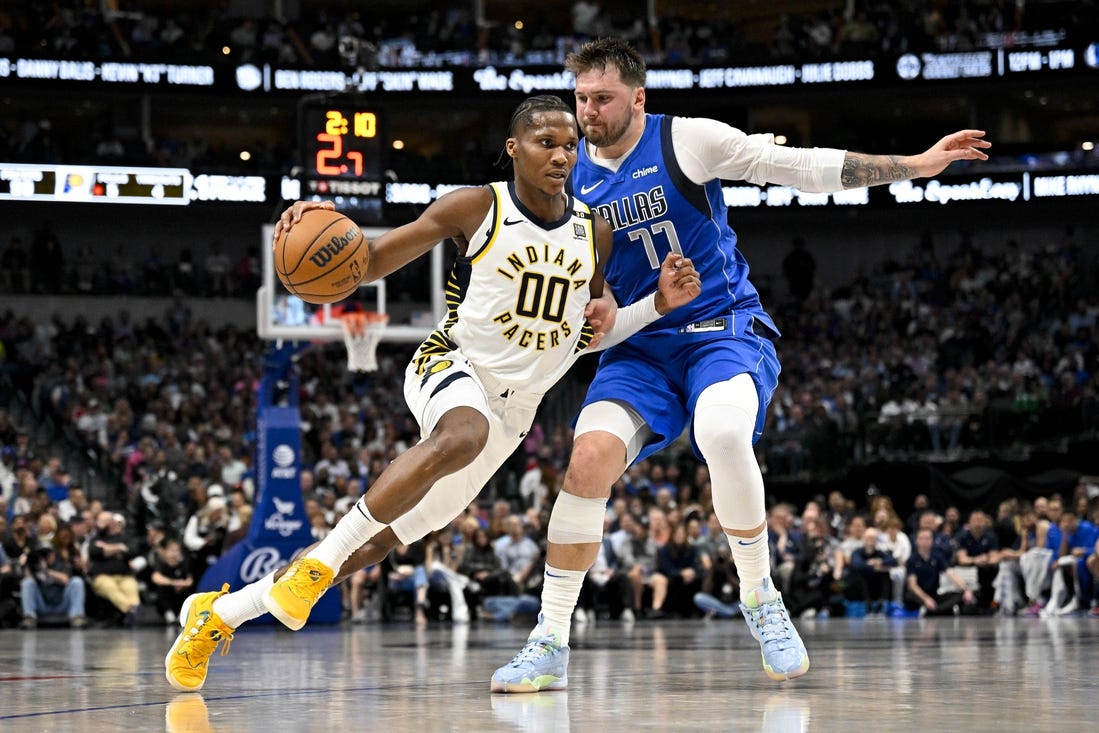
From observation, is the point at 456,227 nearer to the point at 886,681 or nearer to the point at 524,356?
the point at 524,356

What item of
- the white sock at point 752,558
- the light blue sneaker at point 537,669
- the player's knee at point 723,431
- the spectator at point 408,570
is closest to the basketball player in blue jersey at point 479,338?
the player's knee at point 723,431

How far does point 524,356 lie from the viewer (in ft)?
18.2

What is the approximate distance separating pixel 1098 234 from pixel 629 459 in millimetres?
28378

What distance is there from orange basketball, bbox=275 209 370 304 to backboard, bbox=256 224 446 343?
8173 mm

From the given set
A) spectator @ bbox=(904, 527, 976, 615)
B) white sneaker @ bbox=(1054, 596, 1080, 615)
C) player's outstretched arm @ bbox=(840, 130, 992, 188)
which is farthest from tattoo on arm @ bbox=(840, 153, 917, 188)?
spectator @ bbox=(904, 527, 976, 615)

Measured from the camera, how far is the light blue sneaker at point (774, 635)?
5621 millimetres

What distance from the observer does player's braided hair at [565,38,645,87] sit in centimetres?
593

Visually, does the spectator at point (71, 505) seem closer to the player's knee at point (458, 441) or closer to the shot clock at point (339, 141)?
the shot clock at point (339, 141)

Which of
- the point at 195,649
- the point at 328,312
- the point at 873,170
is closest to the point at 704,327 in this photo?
the point at 873,170

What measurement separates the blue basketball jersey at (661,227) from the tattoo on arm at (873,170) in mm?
571

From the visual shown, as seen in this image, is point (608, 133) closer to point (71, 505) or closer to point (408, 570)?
point (408, 570)

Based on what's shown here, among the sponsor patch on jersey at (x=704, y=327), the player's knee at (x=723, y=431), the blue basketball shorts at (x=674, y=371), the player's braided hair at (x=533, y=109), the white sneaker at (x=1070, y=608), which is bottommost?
the white sneaker at (x=1070, y=608)

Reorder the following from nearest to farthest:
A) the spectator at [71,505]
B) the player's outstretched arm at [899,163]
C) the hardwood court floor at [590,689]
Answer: the hardwood court floor at [590,689] < the player's outstretched arm at [899,163] < the spectator at [71,505]

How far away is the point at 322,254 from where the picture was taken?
17.3ft
